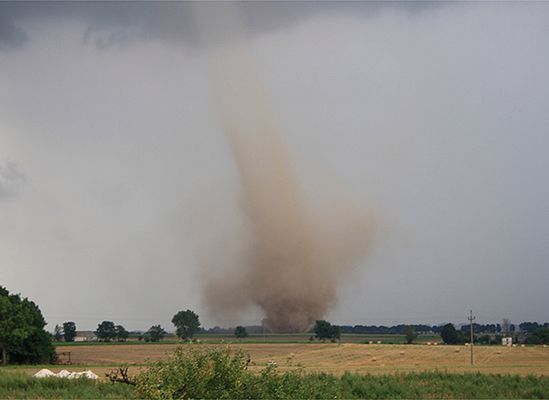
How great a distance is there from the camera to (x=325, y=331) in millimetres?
153500

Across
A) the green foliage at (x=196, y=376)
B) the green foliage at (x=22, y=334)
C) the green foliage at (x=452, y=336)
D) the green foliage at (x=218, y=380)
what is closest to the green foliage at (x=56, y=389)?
the green foliage at (x=218, y=380)

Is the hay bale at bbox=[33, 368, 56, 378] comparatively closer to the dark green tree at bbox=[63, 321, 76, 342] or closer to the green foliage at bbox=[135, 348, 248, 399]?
the green foliage at bbox=[135, 348, 248, 399]

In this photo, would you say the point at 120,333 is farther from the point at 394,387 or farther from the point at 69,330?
the point at 394,387

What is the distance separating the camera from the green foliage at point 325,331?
502 ft

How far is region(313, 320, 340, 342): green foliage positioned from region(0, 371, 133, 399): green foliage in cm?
10941

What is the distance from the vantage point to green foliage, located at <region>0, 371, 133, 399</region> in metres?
37.0

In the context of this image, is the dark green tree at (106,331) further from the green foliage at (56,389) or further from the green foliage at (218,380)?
the green foliage at (218,380)

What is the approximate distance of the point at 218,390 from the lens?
1355 centimetres

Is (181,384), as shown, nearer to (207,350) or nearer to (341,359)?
(207,350)

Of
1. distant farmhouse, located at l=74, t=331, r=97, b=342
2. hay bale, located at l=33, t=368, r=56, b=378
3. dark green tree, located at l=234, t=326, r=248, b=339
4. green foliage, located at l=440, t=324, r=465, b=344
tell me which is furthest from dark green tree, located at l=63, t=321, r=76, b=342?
hay bale, located at l=33, t=368, r=56, b=378

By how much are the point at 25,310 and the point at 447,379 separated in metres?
47.4

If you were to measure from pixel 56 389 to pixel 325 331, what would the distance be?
115665 mm

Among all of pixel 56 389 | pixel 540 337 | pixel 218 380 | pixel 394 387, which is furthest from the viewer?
pixel 540 337

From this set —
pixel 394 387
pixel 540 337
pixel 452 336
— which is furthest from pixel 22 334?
pixel 540 337
